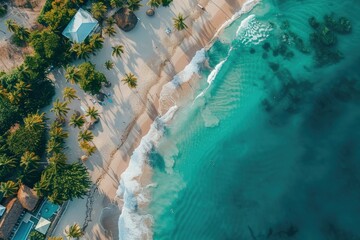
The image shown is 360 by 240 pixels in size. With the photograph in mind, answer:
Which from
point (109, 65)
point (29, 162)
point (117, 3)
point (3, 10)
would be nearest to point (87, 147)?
point (29, 162)

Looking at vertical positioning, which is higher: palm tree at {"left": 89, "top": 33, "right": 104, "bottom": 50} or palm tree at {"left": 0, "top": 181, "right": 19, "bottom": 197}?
palm tree at {"left": 89, "top": 33, "right": 104, "bottom": 50}

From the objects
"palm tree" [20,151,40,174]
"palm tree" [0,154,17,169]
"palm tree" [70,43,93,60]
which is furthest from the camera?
"palm tree" [70,43,93,60]

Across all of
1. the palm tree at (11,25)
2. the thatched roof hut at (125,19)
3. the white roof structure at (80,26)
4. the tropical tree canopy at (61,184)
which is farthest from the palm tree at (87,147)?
the palm tree at (11,25)

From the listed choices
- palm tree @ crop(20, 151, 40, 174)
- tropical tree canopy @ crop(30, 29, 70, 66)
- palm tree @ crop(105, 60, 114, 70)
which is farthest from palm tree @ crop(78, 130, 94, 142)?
tropical tree canopy @ crop(30, 29, 70, 66)

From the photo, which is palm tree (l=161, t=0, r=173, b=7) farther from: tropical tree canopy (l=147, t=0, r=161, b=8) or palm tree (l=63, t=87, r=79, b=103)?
palm tree (l=63, t=87, r=79, b=103)

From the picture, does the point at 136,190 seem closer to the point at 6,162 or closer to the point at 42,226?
the point at 42,226

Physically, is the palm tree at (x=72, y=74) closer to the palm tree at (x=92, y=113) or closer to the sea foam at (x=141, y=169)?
the palm tree at (x=92, y=113)

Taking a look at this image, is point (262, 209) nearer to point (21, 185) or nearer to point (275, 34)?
point (275, 34)
